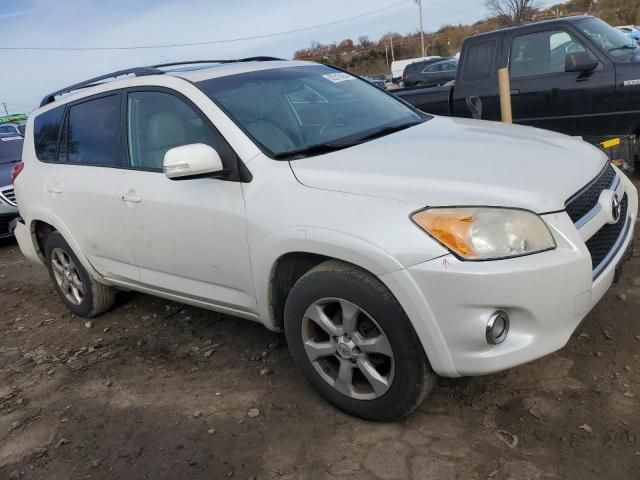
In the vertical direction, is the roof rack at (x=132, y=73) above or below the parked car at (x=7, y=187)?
above

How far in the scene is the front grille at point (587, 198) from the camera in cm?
251

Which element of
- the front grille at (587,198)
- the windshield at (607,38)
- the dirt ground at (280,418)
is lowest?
the dirt ground at (280,418)

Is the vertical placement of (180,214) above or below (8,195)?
above

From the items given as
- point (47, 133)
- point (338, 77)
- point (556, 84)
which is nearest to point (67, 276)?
point (47, 133)

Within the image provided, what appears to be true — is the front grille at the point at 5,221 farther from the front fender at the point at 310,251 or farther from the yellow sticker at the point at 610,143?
the yellow sticker at the point at 610,143

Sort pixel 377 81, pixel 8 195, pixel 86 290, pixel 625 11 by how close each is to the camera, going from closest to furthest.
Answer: pixel 86 290, pixel 8 195, pixel 377 81, pixel 625 11

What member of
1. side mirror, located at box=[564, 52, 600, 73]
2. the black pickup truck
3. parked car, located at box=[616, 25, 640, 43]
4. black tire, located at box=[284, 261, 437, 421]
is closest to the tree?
parked car, located at box=[616, 25, 640, 43]

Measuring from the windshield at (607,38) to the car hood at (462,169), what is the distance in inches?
137

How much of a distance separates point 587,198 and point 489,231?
648 millimetres

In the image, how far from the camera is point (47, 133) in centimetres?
454

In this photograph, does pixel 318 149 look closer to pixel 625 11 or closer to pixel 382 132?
pixel 382 132

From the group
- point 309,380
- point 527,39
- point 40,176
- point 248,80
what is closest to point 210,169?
point 248,80

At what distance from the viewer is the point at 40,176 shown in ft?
14.5

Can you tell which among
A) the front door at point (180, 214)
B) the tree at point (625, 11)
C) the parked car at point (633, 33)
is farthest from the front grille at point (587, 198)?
the tree at point (625, 11)
